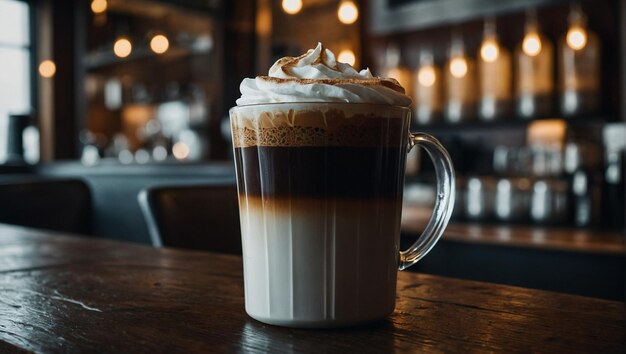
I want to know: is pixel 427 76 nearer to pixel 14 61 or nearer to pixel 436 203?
pixel 436 203

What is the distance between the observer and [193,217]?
60.0 inches

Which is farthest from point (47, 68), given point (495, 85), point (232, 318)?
point (232, 318)

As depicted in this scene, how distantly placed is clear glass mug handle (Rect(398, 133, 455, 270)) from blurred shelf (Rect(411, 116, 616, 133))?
2.89m

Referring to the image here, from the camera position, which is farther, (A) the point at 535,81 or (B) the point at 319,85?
(A) the point at 535,81

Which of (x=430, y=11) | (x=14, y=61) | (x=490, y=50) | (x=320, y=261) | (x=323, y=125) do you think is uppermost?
(x=430, y=11)

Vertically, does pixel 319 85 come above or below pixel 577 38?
below

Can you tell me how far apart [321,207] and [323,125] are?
70 millimetres

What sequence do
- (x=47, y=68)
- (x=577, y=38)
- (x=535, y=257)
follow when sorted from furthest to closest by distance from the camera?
(x=47, y=68) < (x=577, y=38) < (x=535, y=257)

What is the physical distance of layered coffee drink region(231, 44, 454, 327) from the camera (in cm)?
55

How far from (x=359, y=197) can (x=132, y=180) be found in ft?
11.1

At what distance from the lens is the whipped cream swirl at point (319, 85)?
21.4 inches

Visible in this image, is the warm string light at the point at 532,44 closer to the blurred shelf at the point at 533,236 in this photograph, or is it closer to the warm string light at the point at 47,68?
the blurred shelf at the point at 533,236

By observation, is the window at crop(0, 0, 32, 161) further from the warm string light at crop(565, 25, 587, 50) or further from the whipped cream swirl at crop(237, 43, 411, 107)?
the whipped cream swirl at crop(237, 43, 411, 107)

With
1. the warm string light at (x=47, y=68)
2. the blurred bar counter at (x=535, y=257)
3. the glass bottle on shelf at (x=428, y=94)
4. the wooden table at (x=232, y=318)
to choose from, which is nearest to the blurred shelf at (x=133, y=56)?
the warm string light at (x=47, y=68)
